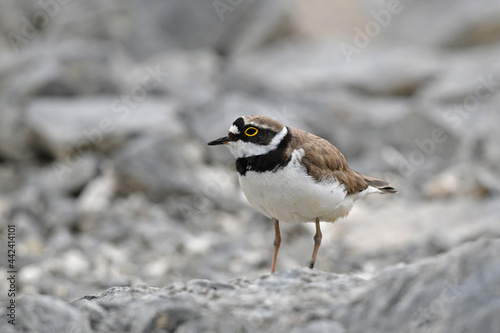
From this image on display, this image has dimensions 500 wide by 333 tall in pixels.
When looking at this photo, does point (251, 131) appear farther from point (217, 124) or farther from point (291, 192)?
point (217, 124)

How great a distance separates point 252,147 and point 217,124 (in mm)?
7936

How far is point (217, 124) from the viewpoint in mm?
13750

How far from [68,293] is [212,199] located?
3.84 metres

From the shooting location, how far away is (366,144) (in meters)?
14.4

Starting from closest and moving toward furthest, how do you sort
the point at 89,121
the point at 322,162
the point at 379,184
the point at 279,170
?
1. the point at 279,170
2. the point at 322,162
3. the point at 379,184
4. the point at 89,121

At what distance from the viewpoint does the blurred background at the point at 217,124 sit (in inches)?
416

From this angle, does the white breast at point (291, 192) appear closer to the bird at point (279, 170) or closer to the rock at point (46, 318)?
the bird at point (279, 170)

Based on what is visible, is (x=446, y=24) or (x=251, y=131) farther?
(x=446, y=24)

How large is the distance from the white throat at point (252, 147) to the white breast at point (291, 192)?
Answer: 0.19m

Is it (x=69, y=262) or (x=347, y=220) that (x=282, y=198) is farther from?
(x=347, y=220)

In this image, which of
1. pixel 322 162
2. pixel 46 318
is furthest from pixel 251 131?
pixel 46 318

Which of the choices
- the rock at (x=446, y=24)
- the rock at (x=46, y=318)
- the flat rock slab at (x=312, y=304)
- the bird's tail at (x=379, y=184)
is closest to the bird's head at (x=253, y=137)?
the flat rock slab at (x=312, y=304)

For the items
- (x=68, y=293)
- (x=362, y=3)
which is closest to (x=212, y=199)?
(x=68, y=293)

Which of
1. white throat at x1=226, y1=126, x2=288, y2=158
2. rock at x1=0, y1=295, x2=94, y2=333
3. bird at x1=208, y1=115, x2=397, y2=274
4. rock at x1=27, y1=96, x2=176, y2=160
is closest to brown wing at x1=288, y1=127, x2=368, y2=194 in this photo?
bird at x1=208, y1=115, x2=397, y2=274
